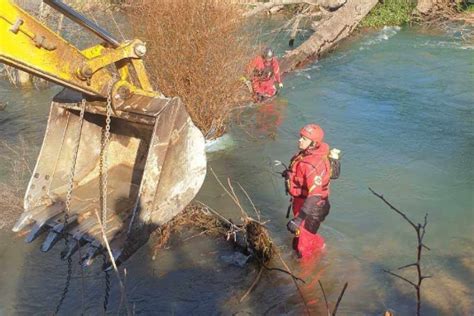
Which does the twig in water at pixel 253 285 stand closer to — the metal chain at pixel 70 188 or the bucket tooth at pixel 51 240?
the metal chain at pixel 70 188

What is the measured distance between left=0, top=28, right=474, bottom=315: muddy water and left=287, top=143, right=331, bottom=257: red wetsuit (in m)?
0.33

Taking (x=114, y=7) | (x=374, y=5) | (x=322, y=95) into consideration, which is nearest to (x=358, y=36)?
(x=374, y=5)

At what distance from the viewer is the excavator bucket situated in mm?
4441

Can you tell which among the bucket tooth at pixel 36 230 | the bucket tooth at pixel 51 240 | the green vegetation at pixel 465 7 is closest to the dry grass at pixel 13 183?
the bucket tooth at pixel 36 230

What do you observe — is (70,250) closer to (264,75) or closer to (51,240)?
(51,240)

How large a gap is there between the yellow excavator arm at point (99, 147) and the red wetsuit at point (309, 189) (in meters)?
1.60

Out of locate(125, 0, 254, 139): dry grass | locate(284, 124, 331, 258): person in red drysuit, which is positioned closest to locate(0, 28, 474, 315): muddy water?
locate(284, 124, 331, 258): person in red drysuit

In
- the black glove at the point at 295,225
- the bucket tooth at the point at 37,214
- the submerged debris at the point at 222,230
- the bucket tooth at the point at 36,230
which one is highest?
the bucket tooth at the point at 37,214

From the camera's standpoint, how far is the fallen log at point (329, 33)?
14922 millimetres

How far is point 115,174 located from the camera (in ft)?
17.8

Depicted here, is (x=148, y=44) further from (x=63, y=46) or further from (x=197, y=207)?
(x=63, y=46)

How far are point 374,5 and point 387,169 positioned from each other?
37.8 ft

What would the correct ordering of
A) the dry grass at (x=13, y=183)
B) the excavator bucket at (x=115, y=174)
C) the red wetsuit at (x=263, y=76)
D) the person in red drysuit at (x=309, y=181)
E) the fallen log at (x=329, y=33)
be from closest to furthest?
the excavator bucket at (x=115, y=174)
the person in red drysuit at (x=309, y=181)
the dry grass at (x=13, y=183)
the red wetsuit at (x=263, y=76)
the fallen log at (x=329, y=33)

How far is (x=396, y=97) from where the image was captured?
12188 millimetres
